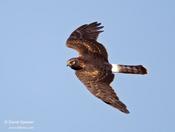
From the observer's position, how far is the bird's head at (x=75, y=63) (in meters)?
21.3

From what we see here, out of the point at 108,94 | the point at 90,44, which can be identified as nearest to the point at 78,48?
the point at 90,44

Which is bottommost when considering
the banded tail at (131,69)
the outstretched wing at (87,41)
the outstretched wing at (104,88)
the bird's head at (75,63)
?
the outstretched wing at (104,88)

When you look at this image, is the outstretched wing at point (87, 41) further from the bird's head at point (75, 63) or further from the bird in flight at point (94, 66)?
the bird's head at point (75, 63)

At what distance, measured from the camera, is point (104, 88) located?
19828 millimetres

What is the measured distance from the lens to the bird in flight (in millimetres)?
19516

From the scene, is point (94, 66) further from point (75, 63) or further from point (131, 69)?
point (131, 69)

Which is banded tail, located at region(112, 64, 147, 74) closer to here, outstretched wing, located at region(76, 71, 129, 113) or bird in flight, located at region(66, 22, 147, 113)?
bird in flight, located at region(66, 22, 147, 113)

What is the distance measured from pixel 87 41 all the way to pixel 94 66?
1.94 metres

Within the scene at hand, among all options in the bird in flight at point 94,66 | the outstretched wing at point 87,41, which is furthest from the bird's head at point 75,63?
the outstretched wing at point 87,41

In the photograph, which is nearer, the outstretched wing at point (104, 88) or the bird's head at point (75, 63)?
the outstretched wing at point (104, 88)

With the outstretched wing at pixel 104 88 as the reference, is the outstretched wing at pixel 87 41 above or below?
above

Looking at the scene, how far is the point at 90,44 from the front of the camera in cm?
2267

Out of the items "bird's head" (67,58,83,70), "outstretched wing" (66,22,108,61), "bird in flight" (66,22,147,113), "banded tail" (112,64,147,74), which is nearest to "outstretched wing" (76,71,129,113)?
"bird in flight" (66,22,147,113)

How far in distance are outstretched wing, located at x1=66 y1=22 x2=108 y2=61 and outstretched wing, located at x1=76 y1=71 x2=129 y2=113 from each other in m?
1.49
